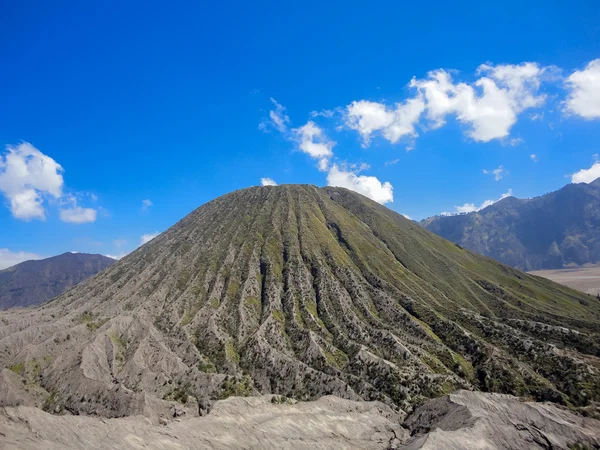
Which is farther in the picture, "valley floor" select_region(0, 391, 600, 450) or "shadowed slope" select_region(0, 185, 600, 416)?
"shadowed slope" select_region(0, 185, 600, 416)

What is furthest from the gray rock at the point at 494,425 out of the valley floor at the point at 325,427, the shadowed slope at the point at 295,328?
the shadowed slope at the point at 295,328

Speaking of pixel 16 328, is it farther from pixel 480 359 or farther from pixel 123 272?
pixel 480 359

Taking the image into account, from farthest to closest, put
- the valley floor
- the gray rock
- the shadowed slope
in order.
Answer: the shadowed slope
the gray rock
the valley floor

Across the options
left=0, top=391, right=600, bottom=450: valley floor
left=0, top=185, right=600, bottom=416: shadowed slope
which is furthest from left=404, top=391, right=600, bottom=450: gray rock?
left=0, top=185, right=600, bottom=416: shadowed slope

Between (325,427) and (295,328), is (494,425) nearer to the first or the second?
(325,427)

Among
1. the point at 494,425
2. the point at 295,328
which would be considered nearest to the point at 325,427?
the point at 494,425

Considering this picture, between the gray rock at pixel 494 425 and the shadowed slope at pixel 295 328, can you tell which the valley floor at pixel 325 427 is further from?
the shadowed slope at pixel 295 328

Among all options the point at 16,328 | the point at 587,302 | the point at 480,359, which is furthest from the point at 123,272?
the point at 587,302

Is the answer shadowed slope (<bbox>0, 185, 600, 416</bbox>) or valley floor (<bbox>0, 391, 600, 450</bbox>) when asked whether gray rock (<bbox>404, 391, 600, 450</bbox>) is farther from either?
shadowed slope (<bbox>0, 185, 600, 416</bbox>)
